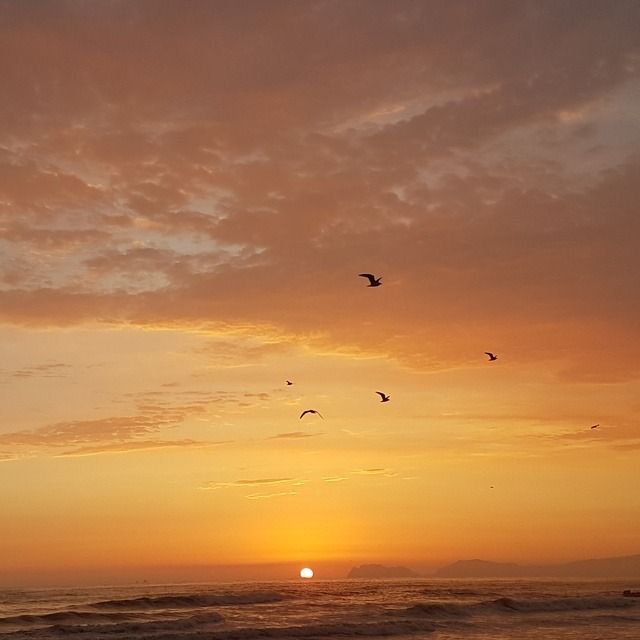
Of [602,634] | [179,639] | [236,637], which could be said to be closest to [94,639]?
[179,639]

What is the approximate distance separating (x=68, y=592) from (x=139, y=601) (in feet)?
59.3

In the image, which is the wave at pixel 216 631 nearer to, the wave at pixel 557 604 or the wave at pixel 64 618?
the wave at pixel 64 618

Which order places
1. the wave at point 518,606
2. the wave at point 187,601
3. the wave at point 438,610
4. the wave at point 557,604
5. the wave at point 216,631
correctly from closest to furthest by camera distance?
A: the wave at point 216,631 → the wave at point 438,610 → the wave at point 518,606 → the wave at point 187,601 → the wave at point 557,604

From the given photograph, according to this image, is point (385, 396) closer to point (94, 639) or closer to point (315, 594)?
point (94, 639)

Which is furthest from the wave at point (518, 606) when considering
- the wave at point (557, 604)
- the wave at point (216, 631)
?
the wave at point (216, 631)

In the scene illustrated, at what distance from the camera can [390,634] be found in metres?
41.7

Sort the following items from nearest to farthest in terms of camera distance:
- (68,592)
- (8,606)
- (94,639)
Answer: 1. (94,639)
2. (8,606)
3. (68,592)

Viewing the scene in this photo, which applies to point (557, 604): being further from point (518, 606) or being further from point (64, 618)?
point (64, 618)

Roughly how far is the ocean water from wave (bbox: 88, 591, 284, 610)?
70mm

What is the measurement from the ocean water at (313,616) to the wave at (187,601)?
2.7 inches

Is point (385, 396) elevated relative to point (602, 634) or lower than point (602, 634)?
→ elevated

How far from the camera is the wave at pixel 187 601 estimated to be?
172ft

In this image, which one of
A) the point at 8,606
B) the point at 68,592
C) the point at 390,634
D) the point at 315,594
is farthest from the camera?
the point at 68,592

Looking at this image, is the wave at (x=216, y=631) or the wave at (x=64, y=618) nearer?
the wave at (x=216, y=631)
